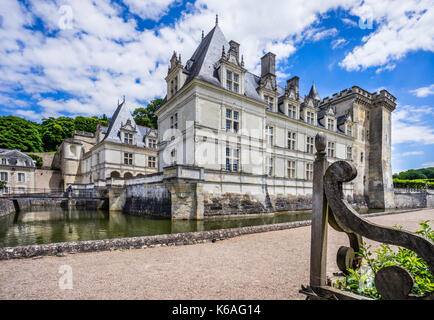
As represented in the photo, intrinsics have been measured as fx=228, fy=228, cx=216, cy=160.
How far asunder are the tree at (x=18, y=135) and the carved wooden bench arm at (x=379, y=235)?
5175 cm

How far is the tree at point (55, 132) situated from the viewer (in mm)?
47312

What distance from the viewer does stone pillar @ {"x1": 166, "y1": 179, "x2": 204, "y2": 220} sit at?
45.5 feet

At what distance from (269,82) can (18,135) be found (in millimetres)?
44391

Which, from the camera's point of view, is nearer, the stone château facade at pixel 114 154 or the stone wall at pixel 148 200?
the stone wall at pixel 148 200

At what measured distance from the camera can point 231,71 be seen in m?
17.7

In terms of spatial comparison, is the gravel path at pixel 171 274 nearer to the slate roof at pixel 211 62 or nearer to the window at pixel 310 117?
the slate roof at pixel 211 62

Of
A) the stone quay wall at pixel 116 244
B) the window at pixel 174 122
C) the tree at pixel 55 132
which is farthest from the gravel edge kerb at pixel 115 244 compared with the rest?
the tree at pixel 55 132

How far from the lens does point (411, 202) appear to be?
1336 inches

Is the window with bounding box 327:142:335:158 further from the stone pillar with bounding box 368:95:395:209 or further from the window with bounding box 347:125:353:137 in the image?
the stone pillar with bounding box 368:95:395:209

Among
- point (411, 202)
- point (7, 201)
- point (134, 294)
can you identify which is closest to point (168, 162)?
point (7, 201)

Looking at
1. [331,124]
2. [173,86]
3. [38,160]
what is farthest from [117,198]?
[38,160]

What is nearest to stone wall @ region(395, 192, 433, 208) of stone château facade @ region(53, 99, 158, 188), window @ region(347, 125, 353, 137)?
window @ region(347, 125, 353, 137)

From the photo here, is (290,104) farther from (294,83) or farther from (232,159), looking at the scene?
(232,159)
